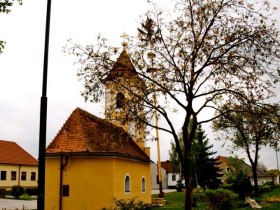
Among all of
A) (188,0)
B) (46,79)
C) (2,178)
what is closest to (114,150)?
(188,0)

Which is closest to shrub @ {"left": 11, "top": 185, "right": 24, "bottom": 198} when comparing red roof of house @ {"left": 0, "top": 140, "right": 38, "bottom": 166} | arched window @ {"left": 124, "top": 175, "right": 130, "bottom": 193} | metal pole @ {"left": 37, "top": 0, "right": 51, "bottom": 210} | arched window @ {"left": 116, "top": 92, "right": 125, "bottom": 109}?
red roof of house @ {"left": 0, "top": 140, "right": 38, "bottom": 166}

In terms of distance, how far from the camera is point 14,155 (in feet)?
184

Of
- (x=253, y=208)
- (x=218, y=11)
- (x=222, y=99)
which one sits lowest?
(x=253, y=208)

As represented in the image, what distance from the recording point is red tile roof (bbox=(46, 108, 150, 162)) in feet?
79.7

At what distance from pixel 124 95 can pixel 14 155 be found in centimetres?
4207

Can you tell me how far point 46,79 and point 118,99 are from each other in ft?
29.9

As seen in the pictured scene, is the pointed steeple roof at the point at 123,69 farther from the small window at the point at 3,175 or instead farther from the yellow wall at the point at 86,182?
the small window at the point at 3,175

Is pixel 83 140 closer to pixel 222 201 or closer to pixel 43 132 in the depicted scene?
pixel 222 201

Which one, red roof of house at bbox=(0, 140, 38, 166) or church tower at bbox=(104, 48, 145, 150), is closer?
church tower at bbox=(104, 48, 145, 150)

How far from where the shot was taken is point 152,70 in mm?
18141

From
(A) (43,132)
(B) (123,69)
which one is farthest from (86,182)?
(A) (43,132)

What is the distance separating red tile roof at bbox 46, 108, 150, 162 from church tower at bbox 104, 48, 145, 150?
486 centimetres

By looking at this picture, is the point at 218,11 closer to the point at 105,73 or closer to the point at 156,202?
the point at 105,73

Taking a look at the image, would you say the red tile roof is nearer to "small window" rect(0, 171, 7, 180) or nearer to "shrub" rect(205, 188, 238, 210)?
"shrub" rect(205, 188, 238, 210)
